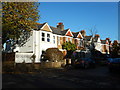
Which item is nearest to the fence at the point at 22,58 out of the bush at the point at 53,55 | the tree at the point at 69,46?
the bush at the point at 53,55

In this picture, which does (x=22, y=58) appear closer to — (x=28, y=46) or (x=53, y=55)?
(x=28, y=46)

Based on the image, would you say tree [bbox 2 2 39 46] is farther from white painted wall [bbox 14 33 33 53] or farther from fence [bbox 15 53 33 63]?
white painted wall [bbox 14 33 33 53]

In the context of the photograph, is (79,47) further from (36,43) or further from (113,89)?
(113,89)

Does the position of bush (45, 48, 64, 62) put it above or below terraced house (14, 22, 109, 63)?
below

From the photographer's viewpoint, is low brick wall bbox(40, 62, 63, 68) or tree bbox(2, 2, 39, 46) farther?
low brick wall bbox(40, 62, 63, 68)

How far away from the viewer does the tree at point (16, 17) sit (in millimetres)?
17656

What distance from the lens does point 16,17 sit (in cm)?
1834

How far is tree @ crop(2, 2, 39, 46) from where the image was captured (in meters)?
17.7

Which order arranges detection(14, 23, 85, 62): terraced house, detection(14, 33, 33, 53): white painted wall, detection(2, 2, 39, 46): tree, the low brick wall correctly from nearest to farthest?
detection(2, 2, 39, 46): tree → the low brick wall → detection(14, 23, 85, 62): terraced house → detection(14, 33, 33, 53): white painted wall

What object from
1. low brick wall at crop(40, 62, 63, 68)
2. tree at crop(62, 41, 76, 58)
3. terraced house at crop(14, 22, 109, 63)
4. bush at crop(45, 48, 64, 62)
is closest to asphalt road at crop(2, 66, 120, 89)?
low brick wall at crop(40, 62, 63, 68)

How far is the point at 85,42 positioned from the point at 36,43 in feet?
55.5

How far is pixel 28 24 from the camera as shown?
19.5 m

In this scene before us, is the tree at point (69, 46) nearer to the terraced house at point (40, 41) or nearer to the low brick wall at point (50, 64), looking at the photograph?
the terraced house at point (40, 41)

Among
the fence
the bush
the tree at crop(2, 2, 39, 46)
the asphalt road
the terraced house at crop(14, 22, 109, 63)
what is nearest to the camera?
the asphalt road
